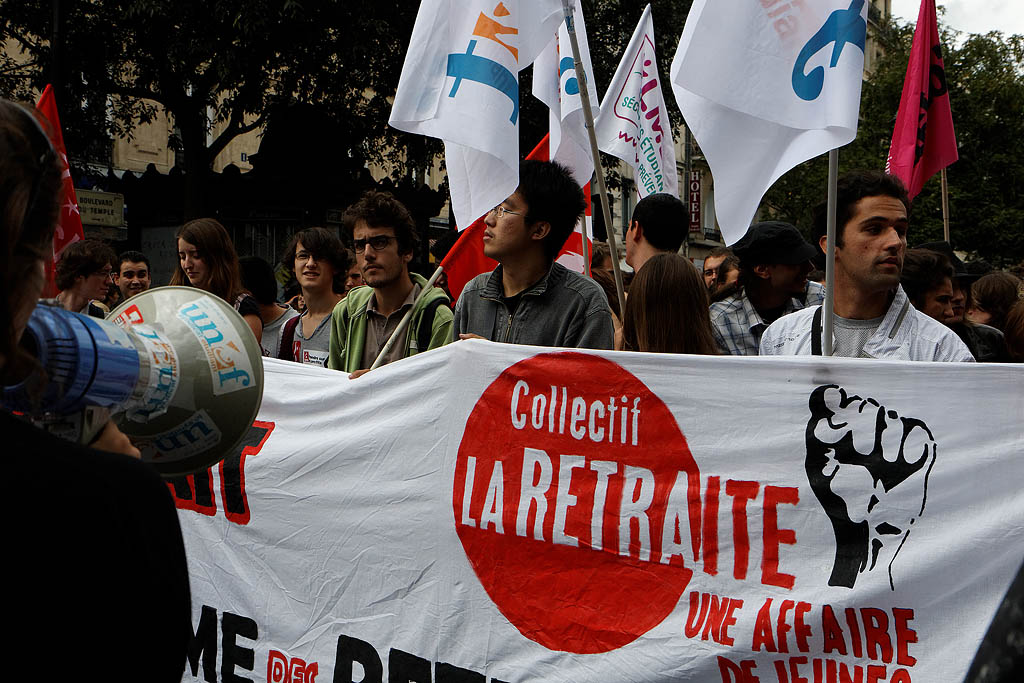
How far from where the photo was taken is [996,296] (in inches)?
243

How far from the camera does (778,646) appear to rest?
278 centimetres

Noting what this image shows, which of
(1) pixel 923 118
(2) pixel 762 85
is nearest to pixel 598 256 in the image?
(1) pixel 923 118

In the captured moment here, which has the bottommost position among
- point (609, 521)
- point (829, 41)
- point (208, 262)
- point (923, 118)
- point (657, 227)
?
point (609, 521)

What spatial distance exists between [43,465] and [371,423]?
8.33 feet

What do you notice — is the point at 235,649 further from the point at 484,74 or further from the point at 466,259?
the point at 484,74

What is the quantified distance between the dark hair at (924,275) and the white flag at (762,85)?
2094 mm

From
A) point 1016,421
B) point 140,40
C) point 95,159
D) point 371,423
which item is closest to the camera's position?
point 1016,421

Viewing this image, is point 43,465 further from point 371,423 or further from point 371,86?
point 371,86

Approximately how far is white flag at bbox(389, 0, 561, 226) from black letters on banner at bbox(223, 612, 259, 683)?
1.64 metres

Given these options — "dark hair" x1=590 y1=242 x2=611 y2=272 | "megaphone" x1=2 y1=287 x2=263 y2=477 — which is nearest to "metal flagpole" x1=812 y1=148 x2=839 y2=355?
"megaphone" x1=2 y1=287 x2=263 y2=477

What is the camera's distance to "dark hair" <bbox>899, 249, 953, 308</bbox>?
497 cm

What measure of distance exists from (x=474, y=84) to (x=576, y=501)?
1.63 metres

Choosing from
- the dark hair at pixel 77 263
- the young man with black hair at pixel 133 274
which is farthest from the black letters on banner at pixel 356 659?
the young man with black hair at pixel 133 274

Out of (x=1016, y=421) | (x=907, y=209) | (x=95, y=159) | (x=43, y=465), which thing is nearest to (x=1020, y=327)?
(x=907, y=209)
